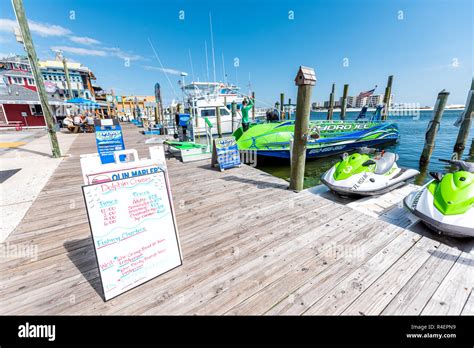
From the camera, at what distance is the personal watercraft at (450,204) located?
2480 millimetres

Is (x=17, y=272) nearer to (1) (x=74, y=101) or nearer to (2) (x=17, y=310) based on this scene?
(2) (x=17, y=310)

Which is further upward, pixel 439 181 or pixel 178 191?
pixel 439 181

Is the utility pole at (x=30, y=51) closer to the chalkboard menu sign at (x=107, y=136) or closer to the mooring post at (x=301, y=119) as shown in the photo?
the chalkboard menu sign at (x=107, y=136)

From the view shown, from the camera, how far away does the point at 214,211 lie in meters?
3.49

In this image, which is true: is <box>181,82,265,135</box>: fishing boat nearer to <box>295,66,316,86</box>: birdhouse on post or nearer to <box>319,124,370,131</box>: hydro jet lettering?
<box>319,124,370,131</box>: hydro jet lettering

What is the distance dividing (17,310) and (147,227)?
1278 mm

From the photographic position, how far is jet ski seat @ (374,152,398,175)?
13.3ft

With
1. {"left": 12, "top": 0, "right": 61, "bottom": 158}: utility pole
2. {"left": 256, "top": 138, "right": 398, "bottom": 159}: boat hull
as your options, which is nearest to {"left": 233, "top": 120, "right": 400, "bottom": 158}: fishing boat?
{"left": 256, "top": 138, "right": 398, "bottom": 159}: boat hull

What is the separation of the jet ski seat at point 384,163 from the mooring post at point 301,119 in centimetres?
161

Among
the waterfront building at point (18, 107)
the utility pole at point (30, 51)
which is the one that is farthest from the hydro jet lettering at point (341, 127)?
the waterfront building at point (18, 107)

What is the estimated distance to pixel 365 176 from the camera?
3.92m

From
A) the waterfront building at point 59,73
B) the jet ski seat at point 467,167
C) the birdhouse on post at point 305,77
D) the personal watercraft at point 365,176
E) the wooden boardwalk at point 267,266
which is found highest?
the waterfront building at point 59,73
